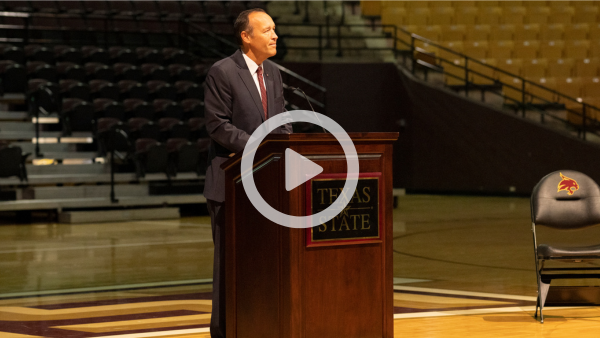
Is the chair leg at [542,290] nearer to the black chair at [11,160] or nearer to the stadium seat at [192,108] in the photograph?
the black chair at [11,160]

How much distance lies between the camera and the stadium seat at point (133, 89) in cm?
1123

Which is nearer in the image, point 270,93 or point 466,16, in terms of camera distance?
point 270,93

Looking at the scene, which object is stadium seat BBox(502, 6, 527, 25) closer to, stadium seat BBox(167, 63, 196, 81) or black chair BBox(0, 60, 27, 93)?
stadium seat BBox(167, 63, 196, 81)

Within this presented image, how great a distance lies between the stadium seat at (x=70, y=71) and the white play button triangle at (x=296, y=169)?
30.8ft

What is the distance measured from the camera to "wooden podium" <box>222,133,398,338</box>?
2445 mm

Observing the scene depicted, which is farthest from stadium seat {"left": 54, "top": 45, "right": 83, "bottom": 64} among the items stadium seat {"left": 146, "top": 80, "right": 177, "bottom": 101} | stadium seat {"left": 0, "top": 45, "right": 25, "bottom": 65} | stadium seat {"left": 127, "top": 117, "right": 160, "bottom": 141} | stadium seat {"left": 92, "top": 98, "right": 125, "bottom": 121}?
stadium seat {"left": 127, "top": 117, "right": 160, "bottom": 141}

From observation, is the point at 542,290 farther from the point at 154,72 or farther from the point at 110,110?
the point at 154,72

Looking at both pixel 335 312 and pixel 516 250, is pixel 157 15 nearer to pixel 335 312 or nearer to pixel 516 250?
pixel 516 250

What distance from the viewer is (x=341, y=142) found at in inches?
97.3

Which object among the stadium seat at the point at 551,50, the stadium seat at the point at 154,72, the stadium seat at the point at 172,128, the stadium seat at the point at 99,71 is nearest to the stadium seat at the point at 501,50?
the stadium seat at the point at 551,50

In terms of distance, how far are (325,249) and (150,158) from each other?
25.4 ft

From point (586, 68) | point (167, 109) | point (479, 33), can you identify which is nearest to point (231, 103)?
point (167, 109)

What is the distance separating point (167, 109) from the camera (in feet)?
36.1
